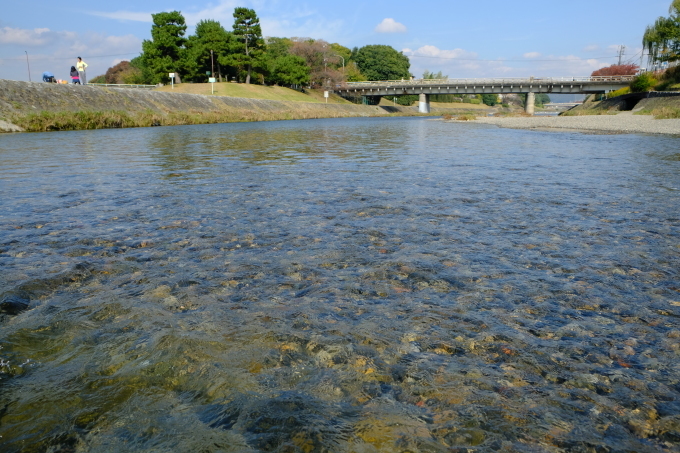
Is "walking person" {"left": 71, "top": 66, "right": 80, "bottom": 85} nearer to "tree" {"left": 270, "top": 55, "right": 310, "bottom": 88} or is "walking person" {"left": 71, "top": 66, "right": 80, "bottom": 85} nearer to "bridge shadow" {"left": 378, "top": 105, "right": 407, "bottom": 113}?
"tree" {"left": 270, "top": 55, "right": 310, "bottom": 88}

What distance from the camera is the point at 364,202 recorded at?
9.43 meters

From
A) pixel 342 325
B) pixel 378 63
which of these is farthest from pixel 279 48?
pixel 342 325

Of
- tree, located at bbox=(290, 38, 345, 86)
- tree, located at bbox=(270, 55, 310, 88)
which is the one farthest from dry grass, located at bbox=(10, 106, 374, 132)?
tree, located at bbox=(290, 38, 345, 86)

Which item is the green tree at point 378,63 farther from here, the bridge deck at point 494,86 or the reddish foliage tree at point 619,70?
the reddish foliage tree at point 619,70

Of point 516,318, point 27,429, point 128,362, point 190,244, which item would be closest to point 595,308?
point 516,318

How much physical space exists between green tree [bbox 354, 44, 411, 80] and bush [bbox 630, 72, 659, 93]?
9249 centimetres

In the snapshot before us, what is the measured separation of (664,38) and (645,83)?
1131 cm

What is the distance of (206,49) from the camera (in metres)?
93.0

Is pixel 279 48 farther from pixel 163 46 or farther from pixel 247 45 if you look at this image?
pixel 163 46

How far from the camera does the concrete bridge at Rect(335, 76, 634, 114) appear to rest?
81438 millimetres

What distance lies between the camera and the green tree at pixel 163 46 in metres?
87.7

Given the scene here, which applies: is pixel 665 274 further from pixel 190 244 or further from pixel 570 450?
pixel 190 244

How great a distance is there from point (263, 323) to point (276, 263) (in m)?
1.72

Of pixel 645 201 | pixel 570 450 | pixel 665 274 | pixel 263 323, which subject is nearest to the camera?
pixel 570 450
